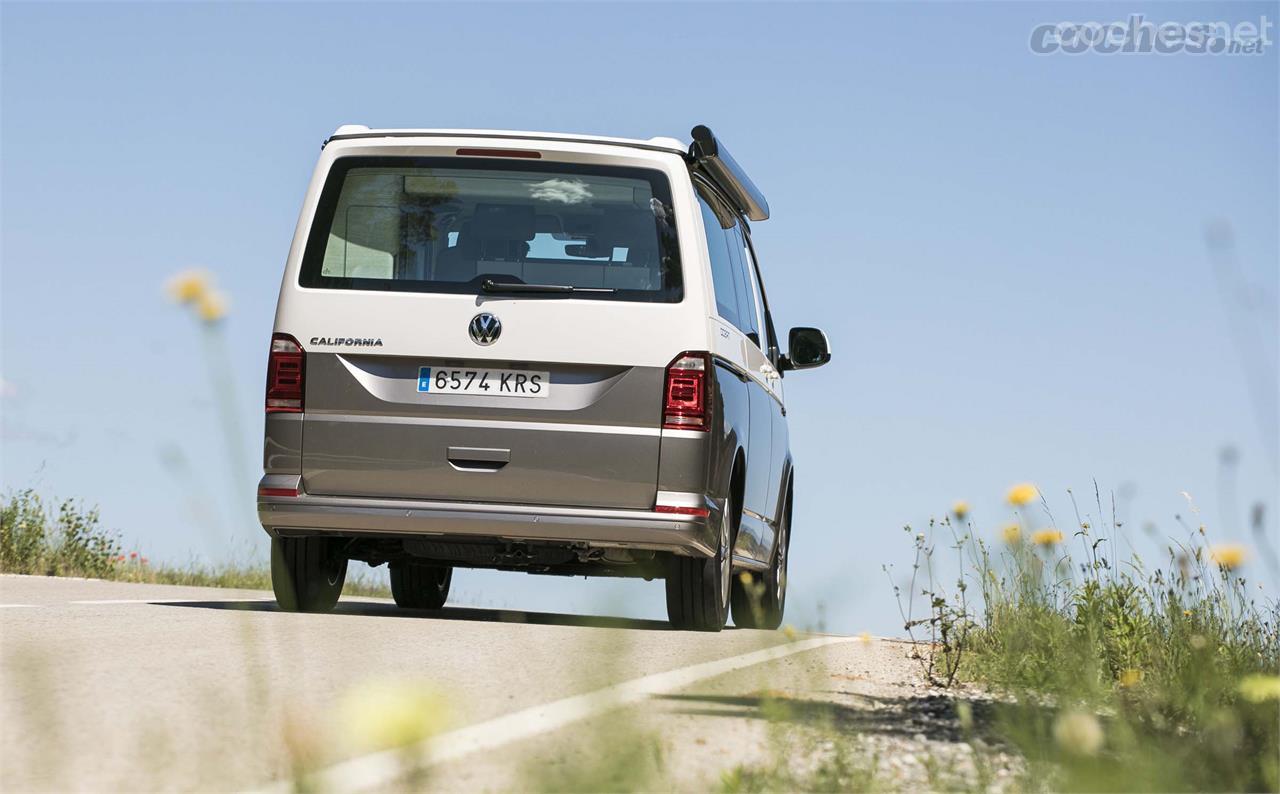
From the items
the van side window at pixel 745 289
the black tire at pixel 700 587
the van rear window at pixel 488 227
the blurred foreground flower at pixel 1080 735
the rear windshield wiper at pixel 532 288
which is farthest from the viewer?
the van side window at pixel 745 289

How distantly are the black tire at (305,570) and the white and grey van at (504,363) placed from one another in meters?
0.01

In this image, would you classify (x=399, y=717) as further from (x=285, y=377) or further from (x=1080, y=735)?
(x=285, y=377)

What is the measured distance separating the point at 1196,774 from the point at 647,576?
15.8 ft

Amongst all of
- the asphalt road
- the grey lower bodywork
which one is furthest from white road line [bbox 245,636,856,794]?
the grey lower bodywork

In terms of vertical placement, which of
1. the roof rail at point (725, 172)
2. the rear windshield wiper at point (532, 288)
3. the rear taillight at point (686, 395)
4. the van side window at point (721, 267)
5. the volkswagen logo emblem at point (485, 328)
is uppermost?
the roof rail at point (725, 172)

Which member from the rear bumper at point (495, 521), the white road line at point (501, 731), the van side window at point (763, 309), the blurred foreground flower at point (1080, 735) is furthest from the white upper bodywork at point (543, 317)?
the blurred foreground flower at point (1080, 735)

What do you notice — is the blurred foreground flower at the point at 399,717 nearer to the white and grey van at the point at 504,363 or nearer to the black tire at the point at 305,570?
the white and grey van at the point at 504,363

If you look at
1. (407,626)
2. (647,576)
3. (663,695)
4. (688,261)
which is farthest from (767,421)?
(663,695)

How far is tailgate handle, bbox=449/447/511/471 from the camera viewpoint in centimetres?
827

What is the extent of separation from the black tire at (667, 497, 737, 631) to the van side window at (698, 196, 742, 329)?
107 centimetres

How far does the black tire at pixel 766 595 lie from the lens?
36.1 ft

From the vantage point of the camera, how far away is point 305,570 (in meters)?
8.95

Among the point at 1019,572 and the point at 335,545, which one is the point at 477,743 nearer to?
the point at 1019,572

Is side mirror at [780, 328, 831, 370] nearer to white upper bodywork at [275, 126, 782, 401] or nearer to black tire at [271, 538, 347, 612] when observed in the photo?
white upper bodywork at [275, 126, 782, 401]
